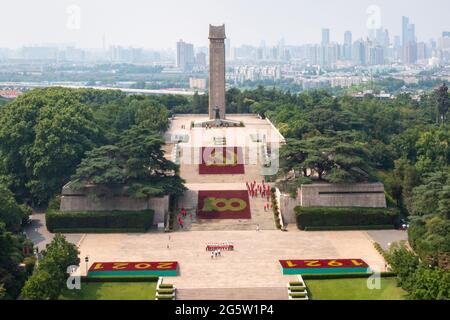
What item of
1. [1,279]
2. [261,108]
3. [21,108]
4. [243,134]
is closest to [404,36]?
[261,108]

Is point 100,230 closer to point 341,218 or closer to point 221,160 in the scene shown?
point 341,218

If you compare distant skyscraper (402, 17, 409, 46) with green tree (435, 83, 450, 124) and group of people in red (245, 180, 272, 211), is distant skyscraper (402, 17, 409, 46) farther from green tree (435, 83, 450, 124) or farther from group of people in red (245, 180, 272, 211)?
group of people in red (245, 180, 272, 211)

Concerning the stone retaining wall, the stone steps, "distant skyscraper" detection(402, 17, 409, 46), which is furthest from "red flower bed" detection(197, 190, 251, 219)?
"distant skyscraper" detection(402, 17, 409, 46)

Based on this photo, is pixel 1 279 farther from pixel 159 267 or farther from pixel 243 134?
Result: pixel 243 134

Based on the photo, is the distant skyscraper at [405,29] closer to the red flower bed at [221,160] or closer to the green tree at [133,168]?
the red flower bed at [221,160]

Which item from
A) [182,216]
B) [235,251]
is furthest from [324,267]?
[182,216]

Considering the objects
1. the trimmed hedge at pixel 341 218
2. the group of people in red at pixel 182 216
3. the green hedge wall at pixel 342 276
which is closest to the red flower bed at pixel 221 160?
the group of people in red at pixel 182 216
